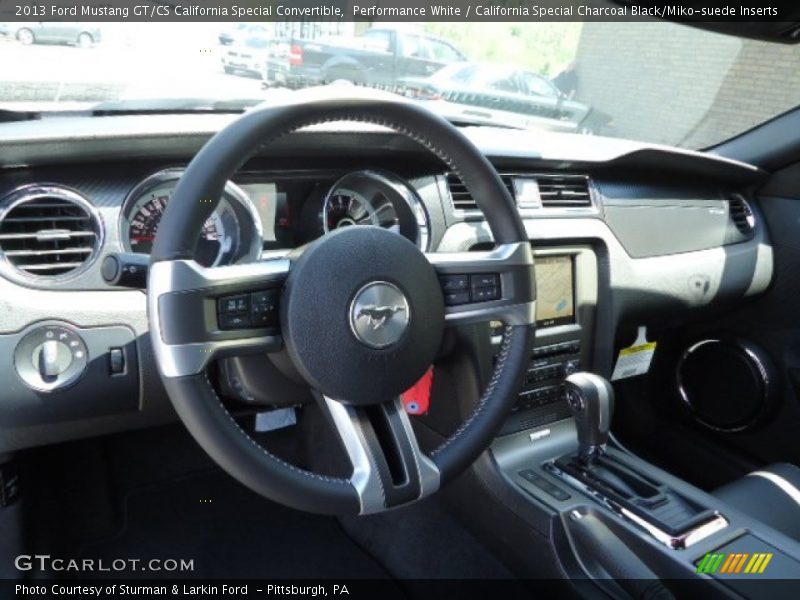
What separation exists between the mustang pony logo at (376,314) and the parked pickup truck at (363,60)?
0.89 metres

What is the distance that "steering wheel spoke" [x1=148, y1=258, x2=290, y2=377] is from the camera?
1.05 m

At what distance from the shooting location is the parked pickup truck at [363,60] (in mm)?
1891

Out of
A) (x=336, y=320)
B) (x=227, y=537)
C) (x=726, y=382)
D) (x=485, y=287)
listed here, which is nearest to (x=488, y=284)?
(x=485, y=287)

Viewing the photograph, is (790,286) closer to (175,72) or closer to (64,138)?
(175,72)

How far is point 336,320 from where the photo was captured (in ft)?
3.76

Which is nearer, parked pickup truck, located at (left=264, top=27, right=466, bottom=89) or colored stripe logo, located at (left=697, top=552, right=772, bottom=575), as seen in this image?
colored stripe logo, located at (left=697, top=552, right=772, bottom=575)

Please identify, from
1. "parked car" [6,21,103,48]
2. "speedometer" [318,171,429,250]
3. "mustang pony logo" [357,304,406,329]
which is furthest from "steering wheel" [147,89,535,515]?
"parked car" [6,21,103,48]

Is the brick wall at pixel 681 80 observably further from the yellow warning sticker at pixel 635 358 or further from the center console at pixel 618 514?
the center console at pixel 618 514

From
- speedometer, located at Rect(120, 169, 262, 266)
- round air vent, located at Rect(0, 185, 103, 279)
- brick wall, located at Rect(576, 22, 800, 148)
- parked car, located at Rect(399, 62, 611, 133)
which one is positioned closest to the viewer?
round air vent, located at Rect(0, 185, 103, 279)

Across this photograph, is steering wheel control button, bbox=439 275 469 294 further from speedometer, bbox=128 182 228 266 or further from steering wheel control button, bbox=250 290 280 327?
speedometer, bbox=128 182 228 266

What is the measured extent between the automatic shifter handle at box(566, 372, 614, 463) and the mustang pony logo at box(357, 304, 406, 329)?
2.85ft

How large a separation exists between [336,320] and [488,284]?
1.12 ft

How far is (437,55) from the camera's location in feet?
7.25

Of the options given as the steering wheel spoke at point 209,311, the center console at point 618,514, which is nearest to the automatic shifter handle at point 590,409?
the center console at point 618,514
